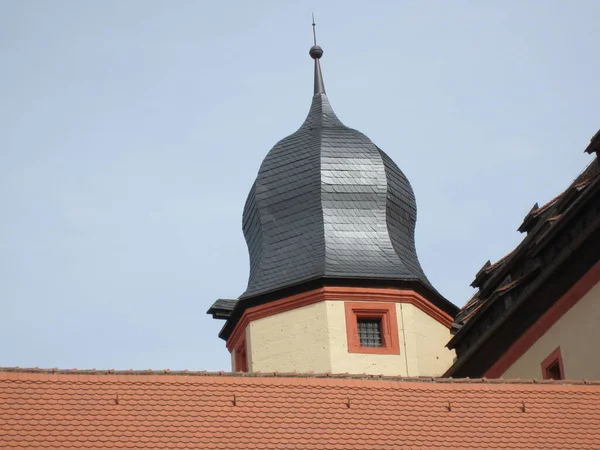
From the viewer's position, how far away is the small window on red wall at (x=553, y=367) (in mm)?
28844

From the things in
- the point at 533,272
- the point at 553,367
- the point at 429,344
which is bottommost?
the point at 553,367

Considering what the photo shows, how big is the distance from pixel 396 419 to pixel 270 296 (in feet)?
37.5

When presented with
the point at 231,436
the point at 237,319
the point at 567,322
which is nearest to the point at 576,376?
Result: the point at 567,322

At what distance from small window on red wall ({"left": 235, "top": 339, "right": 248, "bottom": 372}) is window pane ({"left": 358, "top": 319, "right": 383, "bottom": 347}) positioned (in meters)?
2.34

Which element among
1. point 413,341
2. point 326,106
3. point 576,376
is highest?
point 326,106

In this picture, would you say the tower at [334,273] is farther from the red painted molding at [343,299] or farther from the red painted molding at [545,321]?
the red painted molding at [545,321]

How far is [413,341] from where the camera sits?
114ft

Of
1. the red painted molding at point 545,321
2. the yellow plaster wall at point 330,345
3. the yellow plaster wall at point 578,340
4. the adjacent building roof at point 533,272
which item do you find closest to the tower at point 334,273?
the yellow plaster wall at point 330,345

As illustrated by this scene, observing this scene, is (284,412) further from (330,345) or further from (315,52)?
(315,52)

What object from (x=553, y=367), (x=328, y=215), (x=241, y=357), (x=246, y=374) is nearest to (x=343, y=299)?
(x=328, y=215)

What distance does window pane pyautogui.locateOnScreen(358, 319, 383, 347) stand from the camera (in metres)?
34.6

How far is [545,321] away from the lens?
29.5 m

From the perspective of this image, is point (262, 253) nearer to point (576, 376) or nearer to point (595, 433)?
point (576, 376)

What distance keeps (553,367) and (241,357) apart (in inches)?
342
